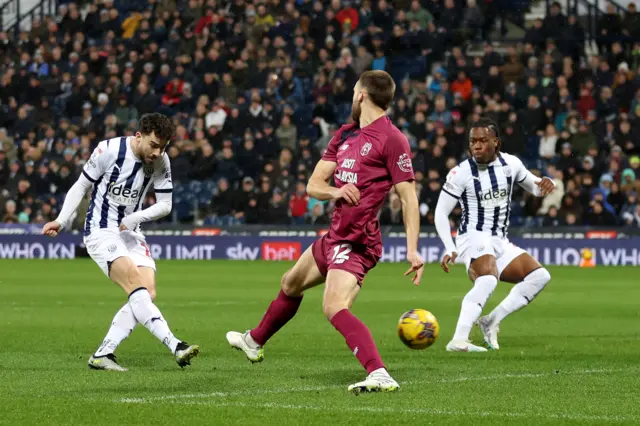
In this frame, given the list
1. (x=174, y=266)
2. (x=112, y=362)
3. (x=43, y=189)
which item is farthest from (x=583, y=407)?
(x=43, y=189)

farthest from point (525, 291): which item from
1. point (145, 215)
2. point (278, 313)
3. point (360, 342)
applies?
point (360, 342)

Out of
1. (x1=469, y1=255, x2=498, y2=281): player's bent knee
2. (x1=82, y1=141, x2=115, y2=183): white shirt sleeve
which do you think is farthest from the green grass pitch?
(x1=82, y1=141, x2=115, y2=183): white shirt sleeve

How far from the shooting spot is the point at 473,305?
11781 mm

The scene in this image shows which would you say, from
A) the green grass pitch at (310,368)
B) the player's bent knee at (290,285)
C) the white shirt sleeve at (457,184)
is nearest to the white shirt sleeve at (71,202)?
the green grass pitch at (310,368)

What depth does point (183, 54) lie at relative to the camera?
1310 inches

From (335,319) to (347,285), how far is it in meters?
0.24

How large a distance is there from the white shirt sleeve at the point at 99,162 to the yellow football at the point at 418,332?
268cm

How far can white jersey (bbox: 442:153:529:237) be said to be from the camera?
1220 cm

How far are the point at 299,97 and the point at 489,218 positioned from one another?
19129 millimetres

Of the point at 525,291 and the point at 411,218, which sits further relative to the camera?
the point at 525,291

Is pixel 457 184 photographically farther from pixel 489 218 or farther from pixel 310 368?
pixel 310 368

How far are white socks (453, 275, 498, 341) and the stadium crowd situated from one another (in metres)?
14.4

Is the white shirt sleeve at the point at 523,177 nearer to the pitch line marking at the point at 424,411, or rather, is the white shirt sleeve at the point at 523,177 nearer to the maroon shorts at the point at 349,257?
the maroon shorts at the point at 349,257

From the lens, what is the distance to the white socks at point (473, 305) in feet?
38.3
